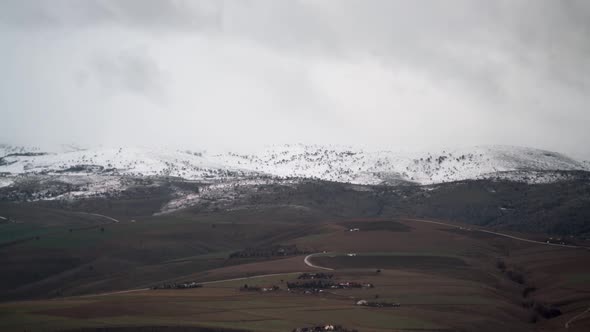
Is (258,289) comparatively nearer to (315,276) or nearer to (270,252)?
(315,276)

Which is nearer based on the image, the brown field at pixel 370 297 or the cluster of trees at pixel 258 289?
the brown field at pixel 370 297

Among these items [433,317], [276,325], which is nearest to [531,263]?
[433,317]

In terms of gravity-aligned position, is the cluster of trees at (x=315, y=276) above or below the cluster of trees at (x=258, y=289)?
above

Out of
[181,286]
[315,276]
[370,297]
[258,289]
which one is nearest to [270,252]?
[315,276]

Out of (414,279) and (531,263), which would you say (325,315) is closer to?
(414,279)

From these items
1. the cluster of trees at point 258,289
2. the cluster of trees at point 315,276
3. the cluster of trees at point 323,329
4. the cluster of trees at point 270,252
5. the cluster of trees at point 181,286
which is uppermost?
the cluster of trees at point 270,252

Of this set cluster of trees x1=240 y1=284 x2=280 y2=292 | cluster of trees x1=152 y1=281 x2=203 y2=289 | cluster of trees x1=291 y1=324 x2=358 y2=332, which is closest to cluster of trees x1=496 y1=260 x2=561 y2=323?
cluster of trees x1=291 y1=324 x2=358 y2=332

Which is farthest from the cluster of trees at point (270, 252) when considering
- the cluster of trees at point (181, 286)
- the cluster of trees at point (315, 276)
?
the cluster of trees at point (181, 286)

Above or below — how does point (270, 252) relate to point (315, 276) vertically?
above

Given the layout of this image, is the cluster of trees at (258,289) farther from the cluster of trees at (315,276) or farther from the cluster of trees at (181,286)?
the cluster of trees at (315,276)
